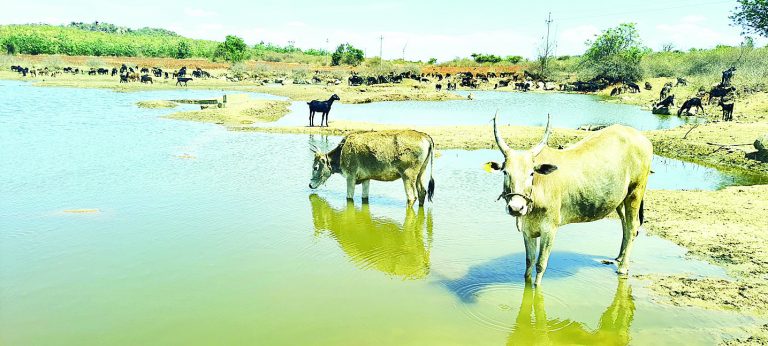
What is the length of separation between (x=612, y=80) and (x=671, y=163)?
4344cm

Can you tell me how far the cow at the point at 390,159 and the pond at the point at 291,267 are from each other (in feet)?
1.92

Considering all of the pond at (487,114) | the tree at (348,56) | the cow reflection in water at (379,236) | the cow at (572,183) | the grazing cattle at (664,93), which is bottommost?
the cow reflection in water at (379,236)

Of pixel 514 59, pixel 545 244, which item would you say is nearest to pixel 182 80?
pixel 545 244

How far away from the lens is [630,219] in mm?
7574

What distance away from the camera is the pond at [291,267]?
20.0ft

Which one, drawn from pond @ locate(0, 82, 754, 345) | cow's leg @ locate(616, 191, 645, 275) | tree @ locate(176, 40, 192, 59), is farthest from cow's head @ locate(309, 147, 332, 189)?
tree @ locate(176, 40, 192, 59)

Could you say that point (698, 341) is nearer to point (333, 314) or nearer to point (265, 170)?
point (333, 314)

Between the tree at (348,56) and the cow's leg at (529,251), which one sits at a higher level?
the tree at (348,56)

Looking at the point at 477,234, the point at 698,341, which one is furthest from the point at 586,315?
the point at 477,234

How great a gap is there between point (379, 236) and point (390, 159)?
1889 mm

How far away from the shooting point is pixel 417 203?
37.9ft

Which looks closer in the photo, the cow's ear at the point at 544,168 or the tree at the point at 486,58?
the cow's ear at the point at 544,168

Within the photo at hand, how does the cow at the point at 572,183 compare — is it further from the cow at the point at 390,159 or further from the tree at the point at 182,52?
the tree at the point at 182,52

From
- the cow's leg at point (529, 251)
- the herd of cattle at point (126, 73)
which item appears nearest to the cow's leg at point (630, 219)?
the cow's leg at point (529, 251)
